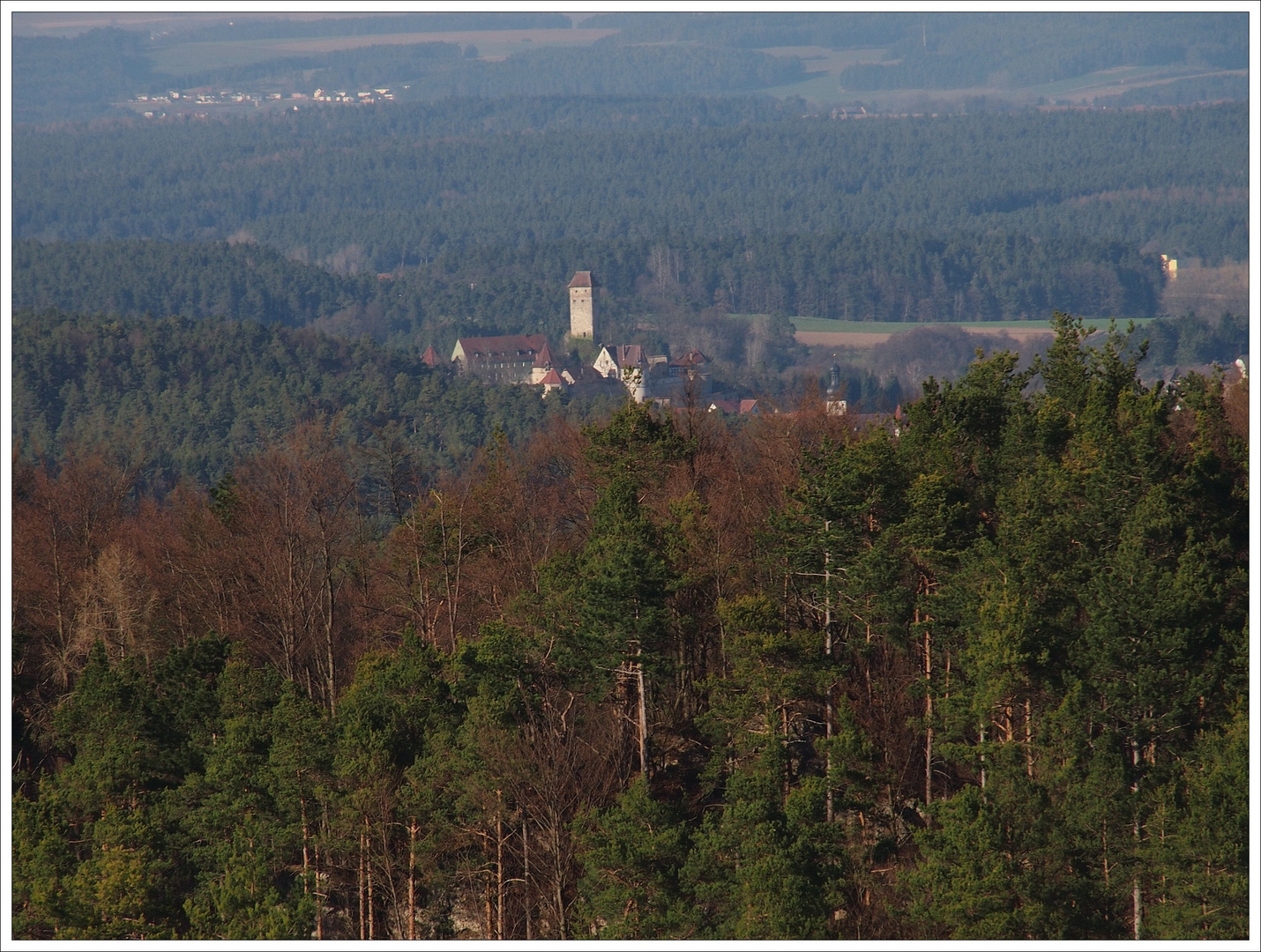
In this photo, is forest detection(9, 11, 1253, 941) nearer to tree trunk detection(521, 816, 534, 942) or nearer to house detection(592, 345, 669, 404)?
tree trunk detection(521, 816, 534, 942)

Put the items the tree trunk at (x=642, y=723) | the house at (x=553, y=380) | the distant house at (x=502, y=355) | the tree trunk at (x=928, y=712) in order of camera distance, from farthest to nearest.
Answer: the distant house at (x=502, y=355)
the house at (x=553, y=380)
the tree trunk at (x=928, y=712)
the tree trunk at (x=642, y=723)

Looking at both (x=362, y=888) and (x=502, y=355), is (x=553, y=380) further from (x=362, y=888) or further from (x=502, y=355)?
(x=362, y=888)

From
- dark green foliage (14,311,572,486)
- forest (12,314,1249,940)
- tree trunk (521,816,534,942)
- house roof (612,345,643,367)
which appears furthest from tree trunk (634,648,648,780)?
house roof (612,345,643,367)

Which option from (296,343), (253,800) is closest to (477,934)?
(253,800)

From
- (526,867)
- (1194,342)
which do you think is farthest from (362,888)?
(1194,342)

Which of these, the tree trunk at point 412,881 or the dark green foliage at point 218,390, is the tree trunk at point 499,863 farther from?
the dark green foliage at point 218,390

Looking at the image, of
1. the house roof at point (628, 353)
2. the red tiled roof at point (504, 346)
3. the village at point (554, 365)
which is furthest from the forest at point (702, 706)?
the red tiled roof at point (504, 346)
